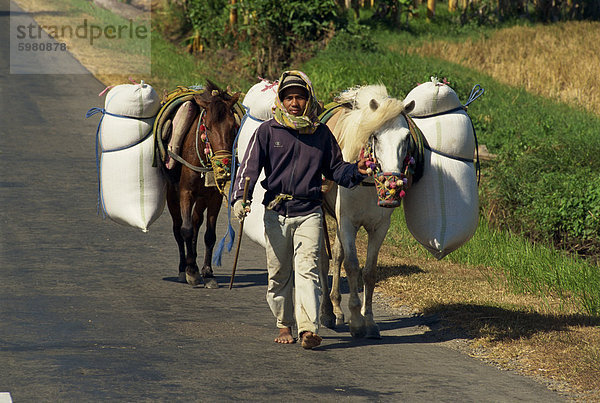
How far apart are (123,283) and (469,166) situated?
3977 millimetres

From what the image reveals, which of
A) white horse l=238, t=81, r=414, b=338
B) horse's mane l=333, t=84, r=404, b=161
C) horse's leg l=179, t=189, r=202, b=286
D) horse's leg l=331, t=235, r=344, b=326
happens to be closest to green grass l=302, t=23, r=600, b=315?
horse's leg l=331, t=235, r=344, b=326

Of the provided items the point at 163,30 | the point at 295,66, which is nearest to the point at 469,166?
the point at 295,66

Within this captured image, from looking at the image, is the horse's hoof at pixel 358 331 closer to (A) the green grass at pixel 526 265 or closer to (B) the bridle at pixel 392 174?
(B) the bridle at pixel 392 174

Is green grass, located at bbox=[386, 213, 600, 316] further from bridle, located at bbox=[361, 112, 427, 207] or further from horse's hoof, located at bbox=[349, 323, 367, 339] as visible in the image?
bridle, located at bbox=[361, 112, 427, 207]

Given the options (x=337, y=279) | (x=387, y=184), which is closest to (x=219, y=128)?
(x=337, y=279)

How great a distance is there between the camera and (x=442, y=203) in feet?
27.0

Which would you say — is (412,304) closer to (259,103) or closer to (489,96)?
(259,103)

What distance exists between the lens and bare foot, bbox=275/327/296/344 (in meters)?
7.68

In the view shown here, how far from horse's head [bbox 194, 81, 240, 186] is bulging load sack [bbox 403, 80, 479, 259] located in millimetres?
2126

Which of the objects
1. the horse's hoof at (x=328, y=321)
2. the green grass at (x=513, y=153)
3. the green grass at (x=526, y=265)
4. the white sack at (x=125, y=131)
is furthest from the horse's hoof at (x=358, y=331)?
the white sack at (x=125, y=131)

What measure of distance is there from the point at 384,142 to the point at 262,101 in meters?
2.15

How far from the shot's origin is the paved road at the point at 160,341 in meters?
6.41

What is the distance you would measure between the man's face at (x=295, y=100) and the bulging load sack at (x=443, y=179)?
1196 millimetres

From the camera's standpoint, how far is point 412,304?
9.39 meters
